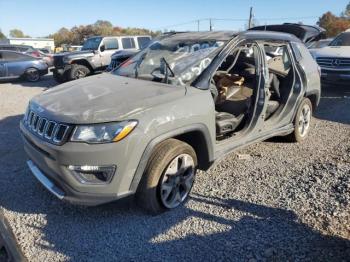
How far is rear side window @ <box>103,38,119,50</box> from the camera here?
1334 centimetres

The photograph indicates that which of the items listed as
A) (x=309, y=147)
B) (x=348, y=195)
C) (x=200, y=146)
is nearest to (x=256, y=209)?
(x=200, y=146)

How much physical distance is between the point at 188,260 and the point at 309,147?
3.37 m

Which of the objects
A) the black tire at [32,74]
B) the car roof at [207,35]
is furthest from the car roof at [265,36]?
the black tire at [32,74]

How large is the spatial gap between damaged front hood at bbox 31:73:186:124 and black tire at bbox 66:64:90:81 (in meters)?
9.05

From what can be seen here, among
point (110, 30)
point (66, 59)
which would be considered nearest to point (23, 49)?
point (66, 59)

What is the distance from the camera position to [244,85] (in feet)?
16.4

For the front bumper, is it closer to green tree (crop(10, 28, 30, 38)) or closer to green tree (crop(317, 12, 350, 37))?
green tree (crop(317, 12, 350, 37))

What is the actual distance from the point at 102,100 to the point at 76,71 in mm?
9990

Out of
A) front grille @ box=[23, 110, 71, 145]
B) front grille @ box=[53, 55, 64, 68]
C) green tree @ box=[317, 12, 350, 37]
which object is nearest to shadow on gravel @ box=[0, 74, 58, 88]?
front grille @ box=[53, 55, 64, 68]

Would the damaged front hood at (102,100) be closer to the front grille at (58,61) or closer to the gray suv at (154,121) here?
the gray suv at (154,121)

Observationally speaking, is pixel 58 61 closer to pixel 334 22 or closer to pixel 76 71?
pixel 76 71

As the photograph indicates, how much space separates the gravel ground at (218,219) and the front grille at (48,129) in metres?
0.85

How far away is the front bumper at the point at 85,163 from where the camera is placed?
2.87m

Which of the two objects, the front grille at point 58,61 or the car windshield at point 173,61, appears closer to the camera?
the car windshield at point 173,61
